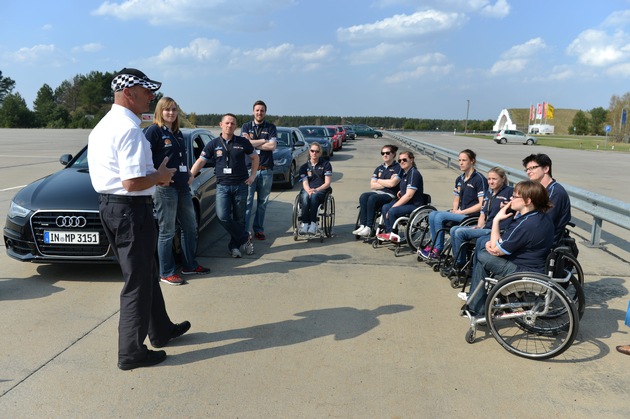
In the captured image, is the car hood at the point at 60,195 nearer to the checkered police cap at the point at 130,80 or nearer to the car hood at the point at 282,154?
the checkered police cap at the point at 130,80

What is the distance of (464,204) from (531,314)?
2.42 metres

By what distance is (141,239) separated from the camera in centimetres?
345

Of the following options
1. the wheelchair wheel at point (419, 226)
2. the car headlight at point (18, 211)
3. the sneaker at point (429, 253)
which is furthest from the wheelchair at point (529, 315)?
the car headlight at point (18, 211)

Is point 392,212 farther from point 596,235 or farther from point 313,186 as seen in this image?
point 596,235

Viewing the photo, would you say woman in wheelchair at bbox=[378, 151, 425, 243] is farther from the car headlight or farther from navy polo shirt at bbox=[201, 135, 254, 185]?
the car headlight

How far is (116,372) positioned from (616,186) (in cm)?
1674

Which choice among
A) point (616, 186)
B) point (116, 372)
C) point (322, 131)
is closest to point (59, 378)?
point (116, 372)

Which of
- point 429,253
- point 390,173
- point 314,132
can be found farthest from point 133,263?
point 314,132

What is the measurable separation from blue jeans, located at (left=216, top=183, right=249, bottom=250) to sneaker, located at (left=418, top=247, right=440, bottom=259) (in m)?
2.33

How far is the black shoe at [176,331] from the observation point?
12.8ft

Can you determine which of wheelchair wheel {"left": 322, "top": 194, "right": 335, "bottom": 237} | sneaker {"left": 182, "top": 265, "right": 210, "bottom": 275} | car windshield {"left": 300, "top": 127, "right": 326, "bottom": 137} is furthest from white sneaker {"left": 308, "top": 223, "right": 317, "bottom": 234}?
car windshield {"left": 300, "top": 127, "right": 326, "bottom": 137}

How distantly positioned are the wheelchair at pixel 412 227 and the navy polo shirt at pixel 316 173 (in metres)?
1.12

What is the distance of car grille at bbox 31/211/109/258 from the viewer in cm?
511

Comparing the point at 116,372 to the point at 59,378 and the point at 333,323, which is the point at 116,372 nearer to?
the point at 59,378
